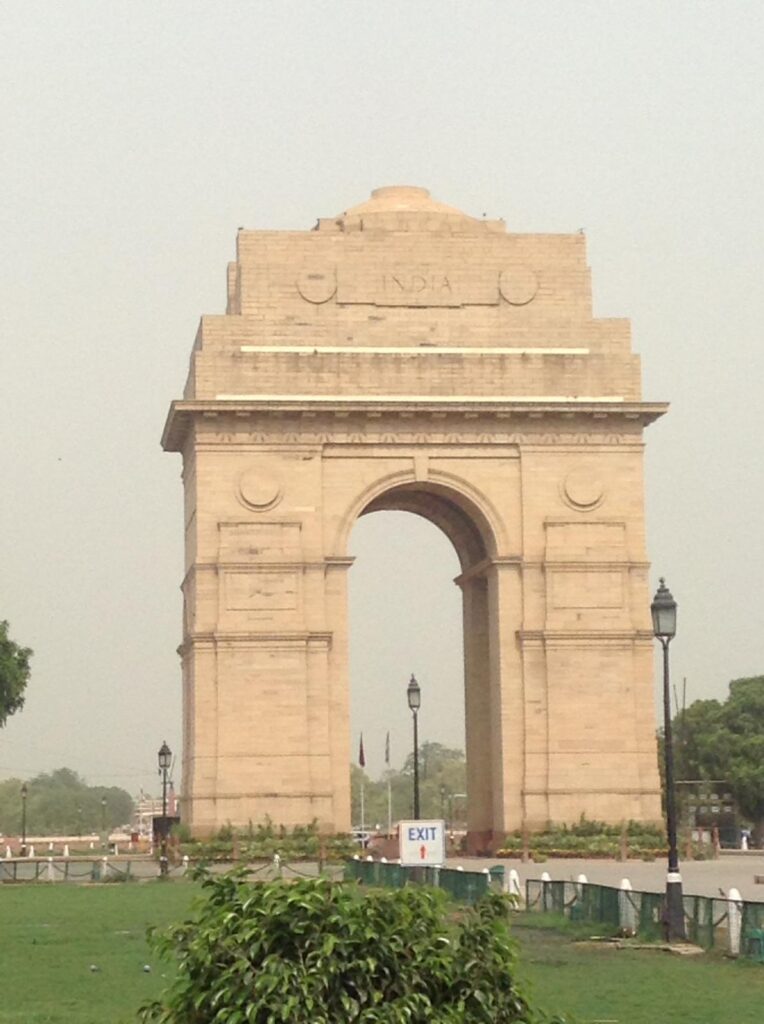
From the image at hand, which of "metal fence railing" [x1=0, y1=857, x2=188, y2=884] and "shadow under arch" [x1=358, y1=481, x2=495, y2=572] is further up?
"shadow under arch" [x1=358, y1=481, x2=495, y2=572]

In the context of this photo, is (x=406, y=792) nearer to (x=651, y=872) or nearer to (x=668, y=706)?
(x=651, y=872)

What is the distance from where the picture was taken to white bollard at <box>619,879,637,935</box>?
23.1 meters

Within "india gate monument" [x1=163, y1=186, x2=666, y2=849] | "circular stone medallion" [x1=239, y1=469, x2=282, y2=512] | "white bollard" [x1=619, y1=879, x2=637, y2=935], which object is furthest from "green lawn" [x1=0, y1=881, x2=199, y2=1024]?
"circular stone medallion" [x1=239, y1=469, x2=282, y2=512]

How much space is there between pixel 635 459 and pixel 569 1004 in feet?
103

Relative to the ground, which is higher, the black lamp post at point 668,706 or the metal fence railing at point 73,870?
the black lamp post at point 668,706

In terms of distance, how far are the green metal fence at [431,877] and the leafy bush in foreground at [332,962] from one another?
14051 mm

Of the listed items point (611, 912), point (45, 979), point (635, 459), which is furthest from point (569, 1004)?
point (635, 459)

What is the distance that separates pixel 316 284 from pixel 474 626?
9.48m

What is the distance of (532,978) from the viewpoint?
55.9ft

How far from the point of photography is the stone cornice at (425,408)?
4550 cm

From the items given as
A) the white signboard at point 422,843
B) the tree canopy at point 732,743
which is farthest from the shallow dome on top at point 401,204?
the tree canopy at point 732,743

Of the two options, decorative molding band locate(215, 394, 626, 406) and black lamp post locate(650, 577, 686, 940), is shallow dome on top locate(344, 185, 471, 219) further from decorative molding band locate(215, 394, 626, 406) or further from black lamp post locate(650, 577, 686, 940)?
black lamp post locate(650, 577, 686, 940)

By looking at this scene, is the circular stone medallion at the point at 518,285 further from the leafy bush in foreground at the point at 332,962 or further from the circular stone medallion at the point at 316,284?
the leafy bush in foreground at the point at 332,962

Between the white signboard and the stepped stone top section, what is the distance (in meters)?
18.5
